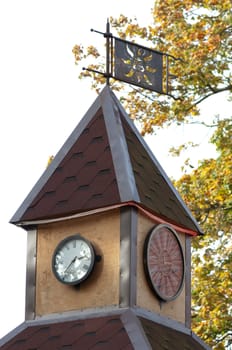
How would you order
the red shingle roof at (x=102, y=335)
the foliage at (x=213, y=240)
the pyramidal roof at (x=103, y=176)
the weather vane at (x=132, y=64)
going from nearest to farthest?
the red shingle roof at (x=102, y=335)
the pyramidal roof at (x=103, y=176)
the weather vane at (x=132, y=64)
the foliage at (x=213, y=240)

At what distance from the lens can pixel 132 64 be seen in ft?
61.0

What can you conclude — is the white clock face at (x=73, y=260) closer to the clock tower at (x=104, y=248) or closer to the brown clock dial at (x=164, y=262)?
the clock tower at (x=104, y=248)

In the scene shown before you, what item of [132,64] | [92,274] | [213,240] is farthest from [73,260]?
[213,240]

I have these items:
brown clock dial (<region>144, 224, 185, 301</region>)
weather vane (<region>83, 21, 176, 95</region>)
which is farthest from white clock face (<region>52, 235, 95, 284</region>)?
weather vane (<region>83, 21, 176, 95</region>)

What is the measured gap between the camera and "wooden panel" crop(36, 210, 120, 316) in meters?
16.9

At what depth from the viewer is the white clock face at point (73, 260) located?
17.0 meters

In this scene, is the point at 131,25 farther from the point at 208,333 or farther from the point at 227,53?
the point at 208,333

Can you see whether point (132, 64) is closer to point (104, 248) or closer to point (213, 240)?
point (104, 248)

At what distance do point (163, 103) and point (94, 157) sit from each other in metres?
7.81

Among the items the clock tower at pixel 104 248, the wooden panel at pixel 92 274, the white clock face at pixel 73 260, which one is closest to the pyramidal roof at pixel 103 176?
the clock tower at pixel 104 248

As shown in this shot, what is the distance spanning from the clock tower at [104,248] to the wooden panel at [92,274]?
0.04ft

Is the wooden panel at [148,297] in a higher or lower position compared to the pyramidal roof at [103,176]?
lower

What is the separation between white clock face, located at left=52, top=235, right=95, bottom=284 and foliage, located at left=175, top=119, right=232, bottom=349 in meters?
6.05

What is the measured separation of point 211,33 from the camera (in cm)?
2483
